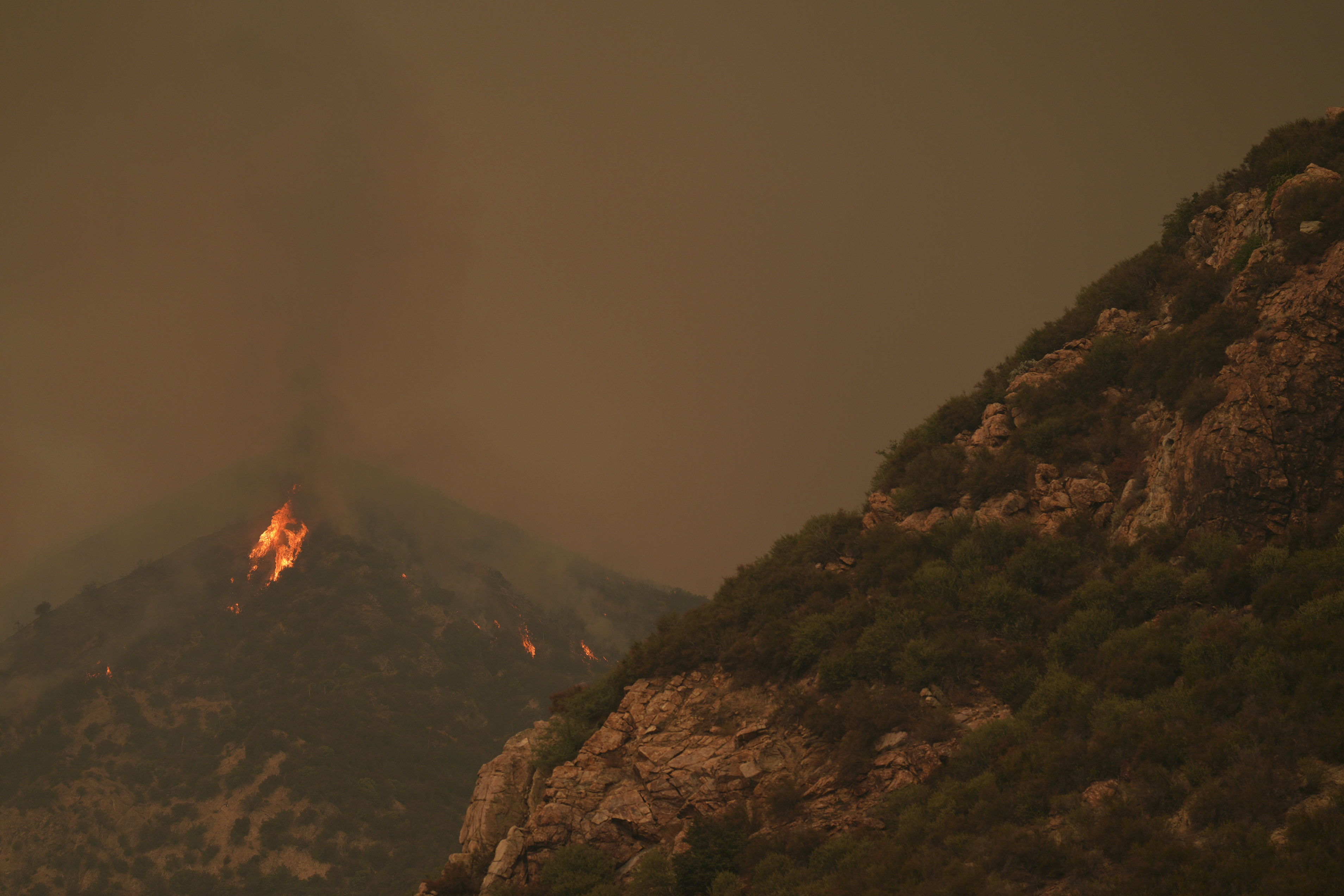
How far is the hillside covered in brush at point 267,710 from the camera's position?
100m

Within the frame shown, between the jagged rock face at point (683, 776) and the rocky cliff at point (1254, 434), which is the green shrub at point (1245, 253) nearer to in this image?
the rocky cliff at point (1254, 434)

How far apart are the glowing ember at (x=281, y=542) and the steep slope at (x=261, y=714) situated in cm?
103

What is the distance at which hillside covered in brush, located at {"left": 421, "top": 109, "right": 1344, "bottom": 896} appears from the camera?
14883 millimetres

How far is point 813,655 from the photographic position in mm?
26391

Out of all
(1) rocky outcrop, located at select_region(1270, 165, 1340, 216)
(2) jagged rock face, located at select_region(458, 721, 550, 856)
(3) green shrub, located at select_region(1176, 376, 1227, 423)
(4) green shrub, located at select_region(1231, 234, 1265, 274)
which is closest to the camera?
(3) green shrub, located at select_region(1176, 376, 1227, 423)

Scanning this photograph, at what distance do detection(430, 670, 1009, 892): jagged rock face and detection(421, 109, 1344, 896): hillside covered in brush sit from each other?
0.10m

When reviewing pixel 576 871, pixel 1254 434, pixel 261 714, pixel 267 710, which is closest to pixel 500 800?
pixel 576 871

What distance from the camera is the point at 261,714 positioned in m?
127

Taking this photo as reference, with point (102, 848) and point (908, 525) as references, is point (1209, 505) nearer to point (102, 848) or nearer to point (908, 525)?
point (908, 525)

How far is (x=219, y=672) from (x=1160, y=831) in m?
160

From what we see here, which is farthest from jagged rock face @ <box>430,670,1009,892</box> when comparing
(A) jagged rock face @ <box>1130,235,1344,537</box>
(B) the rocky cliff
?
(A) jagged rock face @ <box>1130,235,1344,537</box>

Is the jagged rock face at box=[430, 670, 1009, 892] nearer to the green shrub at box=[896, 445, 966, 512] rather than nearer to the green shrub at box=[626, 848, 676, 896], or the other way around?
the green shrub at box=[626, 848, 676, 896]

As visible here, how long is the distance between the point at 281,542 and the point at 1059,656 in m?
187

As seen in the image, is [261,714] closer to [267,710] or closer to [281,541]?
[267,710]
